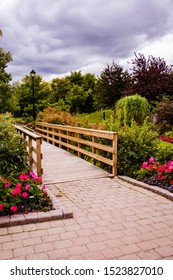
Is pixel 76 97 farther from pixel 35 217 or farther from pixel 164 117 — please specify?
pixel 35 217

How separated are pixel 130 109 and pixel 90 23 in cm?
1114

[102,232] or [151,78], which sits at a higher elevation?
[151,78]

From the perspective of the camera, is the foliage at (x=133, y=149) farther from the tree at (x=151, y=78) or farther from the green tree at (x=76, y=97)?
the green tree at (x=76, y=97)

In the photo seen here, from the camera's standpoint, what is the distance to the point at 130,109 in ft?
53.7

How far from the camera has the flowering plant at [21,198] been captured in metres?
3.88

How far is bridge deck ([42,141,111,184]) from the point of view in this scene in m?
6.54

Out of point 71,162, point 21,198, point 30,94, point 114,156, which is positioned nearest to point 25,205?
point 21,198

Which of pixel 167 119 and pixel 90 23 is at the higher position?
pixel 90 23

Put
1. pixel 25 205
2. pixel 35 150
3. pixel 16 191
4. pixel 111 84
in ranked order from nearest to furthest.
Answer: pixel 16 191 → pixel 25 205 → pixel 35 150 → pixel 111 84

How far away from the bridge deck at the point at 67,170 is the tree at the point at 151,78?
12208 mm

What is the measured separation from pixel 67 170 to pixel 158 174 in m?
2.69

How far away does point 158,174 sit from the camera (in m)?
5.42
